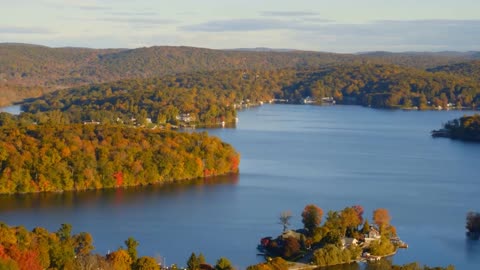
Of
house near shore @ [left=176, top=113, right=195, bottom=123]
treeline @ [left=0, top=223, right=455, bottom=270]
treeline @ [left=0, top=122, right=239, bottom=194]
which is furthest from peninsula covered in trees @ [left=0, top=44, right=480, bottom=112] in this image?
treeline @ [left=0, top=223, right=455, bottom=270]

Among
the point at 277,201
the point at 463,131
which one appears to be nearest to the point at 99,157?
the point at 277,201

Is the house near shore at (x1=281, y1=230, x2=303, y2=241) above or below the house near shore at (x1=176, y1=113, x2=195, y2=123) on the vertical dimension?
above

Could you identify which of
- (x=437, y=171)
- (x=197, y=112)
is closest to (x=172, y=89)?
(x=197, y=112)

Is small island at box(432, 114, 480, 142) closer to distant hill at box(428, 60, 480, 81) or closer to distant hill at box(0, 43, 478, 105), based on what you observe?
distant hill at box(428, 60, 480, 81)

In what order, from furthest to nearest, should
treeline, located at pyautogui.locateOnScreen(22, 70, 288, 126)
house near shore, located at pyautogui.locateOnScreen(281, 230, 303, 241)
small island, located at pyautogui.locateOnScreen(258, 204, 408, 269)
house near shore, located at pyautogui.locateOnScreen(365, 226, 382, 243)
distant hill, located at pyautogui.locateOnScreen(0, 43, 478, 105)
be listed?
distant hill, located at pyautogui.locateOnScreen(0, 43, 478, 105) → treeline, located at pyautogui.locateOnScreen(22, 70, 288, 126) → house near shore, located at pyautogui.locateOnScreen(365, 226, 382, 243) → house near shore, located at pyautogui.locateOnScreen(281, 230, 303, 241) → small island, located at pyautogui.locateOnScreen(258, 204, 408, 269)

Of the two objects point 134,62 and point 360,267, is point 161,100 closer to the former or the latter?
point 360,267

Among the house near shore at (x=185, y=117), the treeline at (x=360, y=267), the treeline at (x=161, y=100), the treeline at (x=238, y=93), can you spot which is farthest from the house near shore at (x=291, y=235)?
the house near shore at (x=185, y=117)

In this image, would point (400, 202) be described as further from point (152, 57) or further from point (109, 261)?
point (152, 57)

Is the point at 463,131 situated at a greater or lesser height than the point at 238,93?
greater
